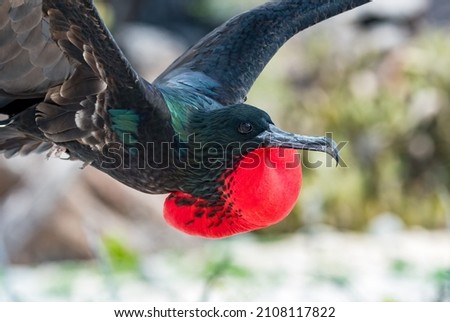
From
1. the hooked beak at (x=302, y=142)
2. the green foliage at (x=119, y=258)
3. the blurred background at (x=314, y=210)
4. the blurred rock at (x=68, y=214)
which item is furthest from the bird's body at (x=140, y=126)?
the blurred rock at (x=68, y=214)

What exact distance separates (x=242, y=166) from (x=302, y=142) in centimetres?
16

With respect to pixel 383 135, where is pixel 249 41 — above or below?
below

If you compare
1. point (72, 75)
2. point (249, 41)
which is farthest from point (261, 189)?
point (249, 41)

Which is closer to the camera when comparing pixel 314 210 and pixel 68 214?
pixel 68 214

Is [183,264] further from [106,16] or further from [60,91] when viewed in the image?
[60,91]

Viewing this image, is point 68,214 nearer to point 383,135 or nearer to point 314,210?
point 314,210

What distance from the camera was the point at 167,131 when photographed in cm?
192

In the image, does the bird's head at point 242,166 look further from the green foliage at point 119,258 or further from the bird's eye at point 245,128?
the green foliage at point 119,258

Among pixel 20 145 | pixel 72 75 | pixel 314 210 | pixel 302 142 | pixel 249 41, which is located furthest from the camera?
pixel 314 210

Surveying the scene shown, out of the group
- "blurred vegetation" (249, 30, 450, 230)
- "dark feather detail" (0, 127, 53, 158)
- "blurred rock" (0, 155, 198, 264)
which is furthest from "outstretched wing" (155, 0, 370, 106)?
"blurred vegetation" (249, 30, 450, 230)

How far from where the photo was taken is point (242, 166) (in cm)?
184

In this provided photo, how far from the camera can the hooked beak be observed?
173cm

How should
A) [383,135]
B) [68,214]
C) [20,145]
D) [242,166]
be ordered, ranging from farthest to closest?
[383,135] < [68,214] < [20,145] < [242,166]

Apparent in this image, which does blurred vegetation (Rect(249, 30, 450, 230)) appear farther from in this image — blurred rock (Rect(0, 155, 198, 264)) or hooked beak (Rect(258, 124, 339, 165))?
hooked beak (Rect(258, 124, 339, 165))
